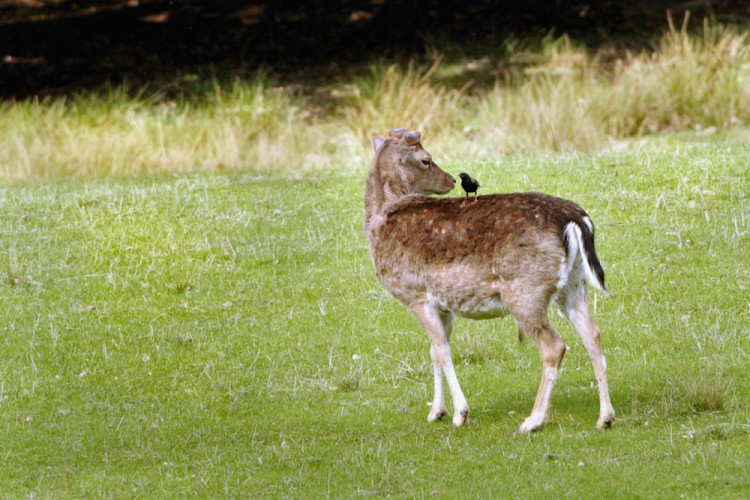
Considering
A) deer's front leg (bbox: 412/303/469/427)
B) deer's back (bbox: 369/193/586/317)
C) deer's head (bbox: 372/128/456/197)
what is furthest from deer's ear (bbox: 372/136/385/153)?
deer's front leg (bbox: 412/303/469/427)

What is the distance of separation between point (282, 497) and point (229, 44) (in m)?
21.6

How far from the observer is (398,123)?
20.0 m

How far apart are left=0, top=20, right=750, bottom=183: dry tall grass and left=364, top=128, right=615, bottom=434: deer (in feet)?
31.3

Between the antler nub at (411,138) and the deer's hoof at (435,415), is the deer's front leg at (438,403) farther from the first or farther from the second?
the antler nub at (411,138)

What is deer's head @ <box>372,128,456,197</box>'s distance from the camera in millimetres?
8829

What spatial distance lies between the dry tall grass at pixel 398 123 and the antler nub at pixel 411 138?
8793 millimetres

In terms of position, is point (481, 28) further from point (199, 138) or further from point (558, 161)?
point (558, 161)

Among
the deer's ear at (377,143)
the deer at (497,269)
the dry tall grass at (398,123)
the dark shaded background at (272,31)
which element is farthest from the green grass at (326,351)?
the dark shaded background at (272,31)

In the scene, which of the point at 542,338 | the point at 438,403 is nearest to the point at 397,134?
the point at 438,403

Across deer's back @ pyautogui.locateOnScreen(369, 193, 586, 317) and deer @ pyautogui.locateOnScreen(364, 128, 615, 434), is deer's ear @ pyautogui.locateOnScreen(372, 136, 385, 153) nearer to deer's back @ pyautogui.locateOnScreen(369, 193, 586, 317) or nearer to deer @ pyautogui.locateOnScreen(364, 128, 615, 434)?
deer @ pyautogui.locateOnScreen(364, 128, 615, 434)

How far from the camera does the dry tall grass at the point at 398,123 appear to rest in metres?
18.9

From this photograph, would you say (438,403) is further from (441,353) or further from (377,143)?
(377,143)

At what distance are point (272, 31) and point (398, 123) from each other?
28.8 feet

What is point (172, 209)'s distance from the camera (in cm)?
1470
